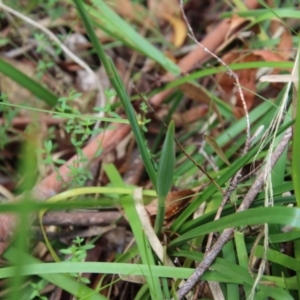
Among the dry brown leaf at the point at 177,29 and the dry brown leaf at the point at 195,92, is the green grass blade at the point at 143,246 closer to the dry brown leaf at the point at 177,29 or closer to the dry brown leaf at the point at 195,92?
the dry brown leaf at the point at 195,92

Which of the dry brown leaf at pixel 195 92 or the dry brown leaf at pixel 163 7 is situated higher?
the dry brown leaf at pixel 163 7

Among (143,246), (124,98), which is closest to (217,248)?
(143,246)

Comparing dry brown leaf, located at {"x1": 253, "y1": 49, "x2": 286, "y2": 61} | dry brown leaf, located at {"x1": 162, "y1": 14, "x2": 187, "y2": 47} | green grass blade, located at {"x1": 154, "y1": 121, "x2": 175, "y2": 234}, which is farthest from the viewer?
dry brown leaf, located at {"x1": 162, "y1": 14, "x2": 187, "y2": 47}

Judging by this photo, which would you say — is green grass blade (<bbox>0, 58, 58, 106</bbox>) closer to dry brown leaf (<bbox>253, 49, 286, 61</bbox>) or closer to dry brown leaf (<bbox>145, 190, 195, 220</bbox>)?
dry brown leaf (<bbox>145, 190, 195, 220</bbox>)

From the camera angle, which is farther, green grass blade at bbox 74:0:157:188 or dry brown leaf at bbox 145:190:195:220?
dry brown leaf at bbox 145:190:195:220

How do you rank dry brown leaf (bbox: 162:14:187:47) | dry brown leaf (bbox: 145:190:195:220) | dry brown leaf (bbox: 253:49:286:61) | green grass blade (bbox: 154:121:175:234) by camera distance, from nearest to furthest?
green grass blade (bbox: 154:121:175:234) < dry brown leaf (bbox: 145:190:195:220) < dry brown leaf (bbox: 253:49:286:61) < dry brown leaf (bbox: 162:14:187:47)

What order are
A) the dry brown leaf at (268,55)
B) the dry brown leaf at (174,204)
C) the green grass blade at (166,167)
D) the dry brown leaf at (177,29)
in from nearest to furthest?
the green grass blade at (166,167) < the dry brown leaf at (174,204) < the dry brown leaf at (268,55) < the dry brown leaf at (177,29)

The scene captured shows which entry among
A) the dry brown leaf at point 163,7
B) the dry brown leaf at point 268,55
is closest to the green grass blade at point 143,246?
the dry brown leaf at point 268,55

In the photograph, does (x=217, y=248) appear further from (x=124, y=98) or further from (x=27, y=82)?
(x=27, y=82)

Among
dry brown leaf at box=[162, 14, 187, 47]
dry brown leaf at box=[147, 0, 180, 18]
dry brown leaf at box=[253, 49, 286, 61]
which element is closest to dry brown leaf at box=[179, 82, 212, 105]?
dry brown leaf at box=[253, 49, 286, 61]

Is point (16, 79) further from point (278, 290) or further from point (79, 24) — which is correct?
point (278, 290)
